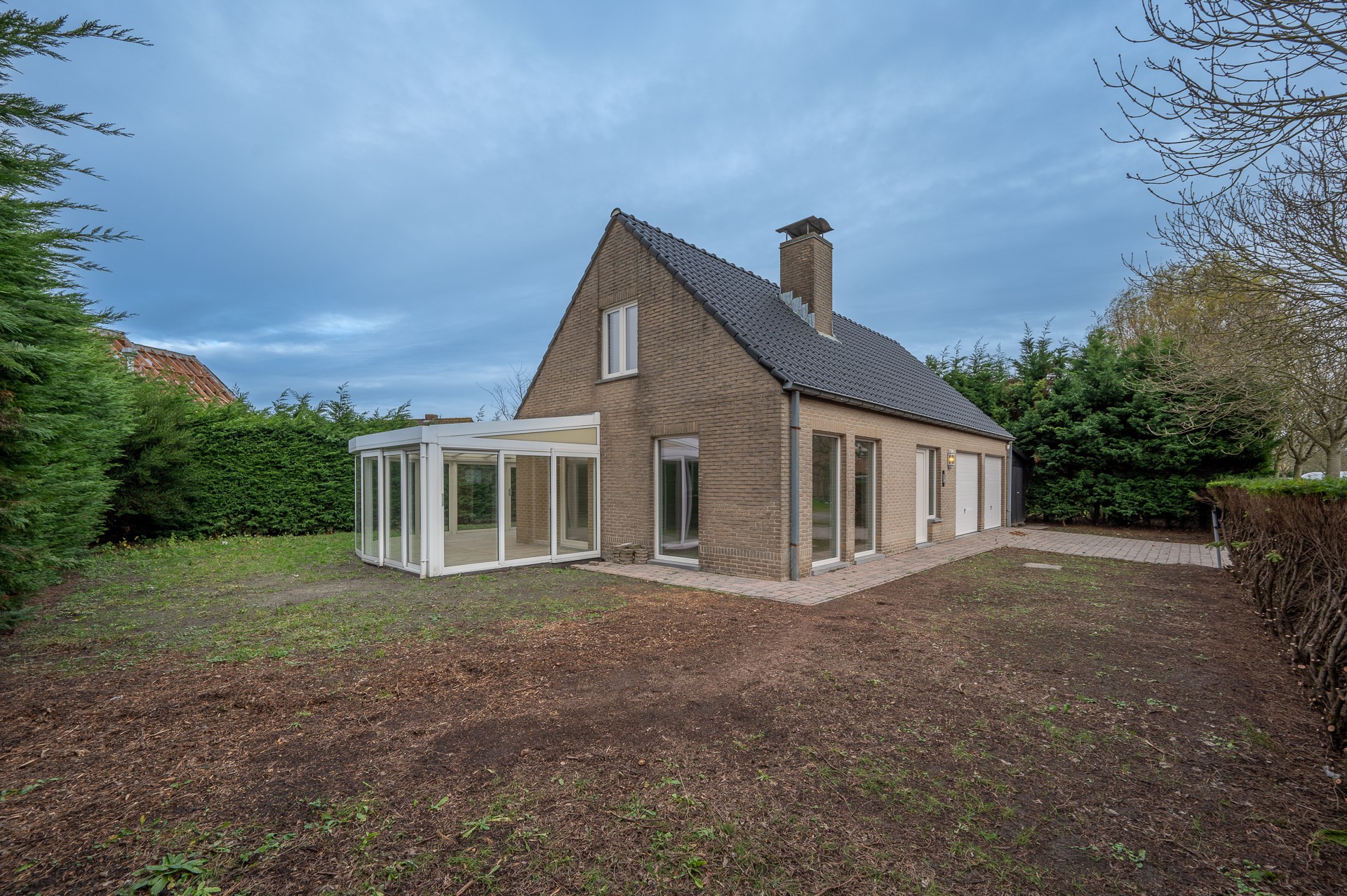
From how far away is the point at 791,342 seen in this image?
10.9m

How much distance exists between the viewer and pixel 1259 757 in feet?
11.2

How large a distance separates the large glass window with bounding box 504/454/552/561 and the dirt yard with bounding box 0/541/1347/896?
4.56 meters

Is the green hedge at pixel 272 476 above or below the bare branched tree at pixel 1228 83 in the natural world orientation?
Answer: below

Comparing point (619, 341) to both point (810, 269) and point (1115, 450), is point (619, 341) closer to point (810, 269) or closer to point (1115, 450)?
point (810, 269)

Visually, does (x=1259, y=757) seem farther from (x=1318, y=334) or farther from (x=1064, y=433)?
(x=1064, y=433)

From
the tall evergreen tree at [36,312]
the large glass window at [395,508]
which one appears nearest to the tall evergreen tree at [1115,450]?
the large glass window at [395,508]

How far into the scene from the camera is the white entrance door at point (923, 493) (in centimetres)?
1334

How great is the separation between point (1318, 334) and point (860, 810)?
278 inches

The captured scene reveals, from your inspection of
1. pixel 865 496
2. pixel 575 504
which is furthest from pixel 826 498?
pixel 575 504

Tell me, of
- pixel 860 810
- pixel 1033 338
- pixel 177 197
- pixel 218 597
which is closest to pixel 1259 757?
pixel 860 810

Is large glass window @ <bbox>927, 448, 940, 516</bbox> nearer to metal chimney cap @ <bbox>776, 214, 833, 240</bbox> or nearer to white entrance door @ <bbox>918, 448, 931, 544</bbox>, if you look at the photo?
white entrance door @ <bbox>918, 448, 931, 544</bbox>

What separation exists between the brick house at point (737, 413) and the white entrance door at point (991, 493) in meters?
3.88

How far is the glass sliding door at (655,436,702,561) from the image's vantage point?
10.3 m

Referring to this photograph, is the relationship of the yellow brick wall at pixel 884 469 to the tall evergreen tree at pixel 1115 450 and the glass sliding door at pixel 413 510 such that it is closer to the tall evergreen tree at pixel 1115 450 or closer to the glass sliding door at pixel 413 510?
the tall evergreen tree at pixel 1115 450
